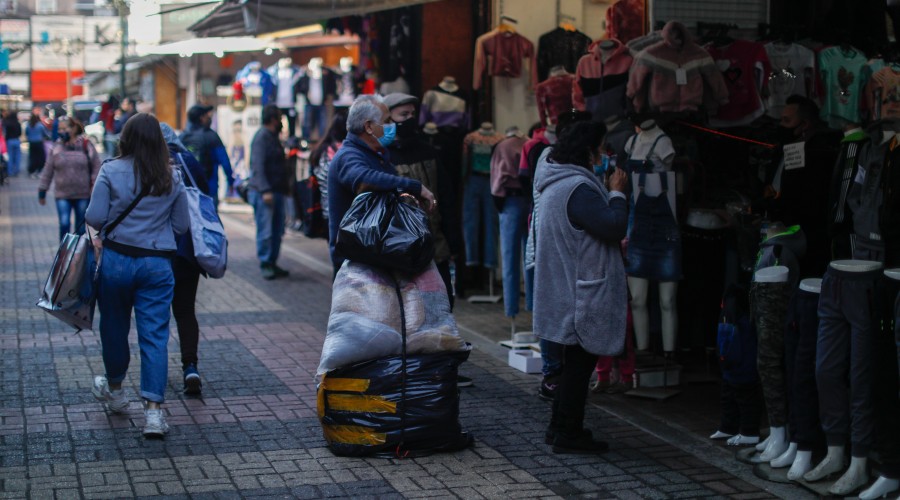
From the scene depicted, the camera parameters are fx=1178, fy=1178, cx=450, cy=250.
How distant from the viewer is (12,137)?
37281 millimetres

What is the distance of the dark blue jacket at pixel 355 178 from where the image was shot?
6907mm

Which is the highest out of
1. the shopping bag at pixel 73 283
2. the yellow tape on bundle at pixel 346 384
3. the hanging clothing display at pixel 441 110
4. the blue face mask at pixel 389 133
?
the hanging clothing display at pixel 441 110

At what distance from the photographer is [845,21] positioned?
9047mm

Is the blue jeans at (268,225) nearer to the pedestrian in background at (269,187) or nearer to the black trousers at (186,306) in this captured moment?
the pedestrian in background at (269,187)

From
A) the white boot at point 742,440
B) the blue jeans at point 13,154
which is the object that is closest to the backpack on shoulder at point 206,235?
the white boot at point 742,440

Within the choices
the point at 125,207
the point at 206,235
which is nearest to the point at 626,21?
the point at 206,235

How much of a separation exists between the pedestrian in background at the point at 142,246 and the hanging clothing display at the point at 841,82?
4.73m

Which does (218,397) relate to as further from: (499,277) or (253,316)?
(499,277)

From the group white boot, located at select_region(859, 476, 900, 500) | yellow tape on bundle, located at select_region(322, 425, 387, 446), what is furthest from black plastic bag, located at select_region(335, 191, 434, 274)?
white boot, located at select_region(859, 476, 900, 500)

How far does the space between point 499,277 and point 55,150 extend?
552 cm

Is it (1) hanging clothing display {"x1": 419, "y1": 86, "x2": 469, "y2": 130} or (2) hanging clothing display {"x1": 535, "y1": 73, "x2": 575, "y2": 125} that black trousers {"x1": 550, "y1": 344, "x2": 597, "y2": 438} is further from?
(1) hanging clothing display {"x1": 419, "y1": 86, "x2": 469, "y2": 130}

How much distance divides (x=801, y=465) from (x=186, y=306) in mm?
4377

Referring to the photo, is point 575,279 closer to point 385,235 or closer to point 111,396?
point 385,235

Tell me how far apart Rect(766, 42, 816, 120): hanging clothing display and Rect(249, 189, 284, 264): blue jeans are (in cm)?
703
